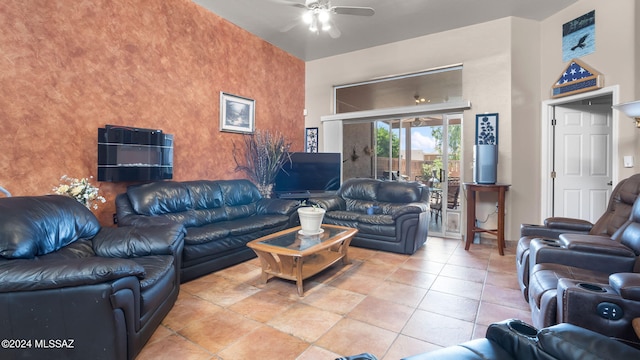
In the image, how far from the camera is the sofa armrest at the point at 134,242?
2.32 m

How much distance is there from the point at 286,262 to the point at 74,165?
7.96ft

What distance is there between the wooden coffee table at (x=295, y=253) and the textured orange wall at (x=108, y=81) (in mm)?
1930

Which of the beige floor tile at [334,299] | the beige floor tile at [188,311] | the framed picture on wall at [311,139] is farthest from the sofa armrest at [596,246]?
the framed picture on wall at [311,139]

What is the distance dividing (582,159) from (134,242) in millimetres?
5635

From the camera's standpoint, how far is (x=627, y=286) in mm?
1437

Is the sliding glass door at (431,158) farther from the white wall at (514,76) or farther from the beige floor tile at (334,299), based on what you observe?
the beige floor tile at (334,299)

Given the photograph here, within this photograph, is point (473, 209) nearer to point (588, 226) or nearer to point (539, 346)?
point (588, 226)

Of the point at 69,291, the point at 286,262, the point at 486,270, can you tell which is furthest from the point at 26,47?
the point at 486,270

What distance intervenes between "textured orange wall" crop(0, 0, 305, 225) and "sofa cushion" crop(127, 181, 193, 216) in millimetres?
338

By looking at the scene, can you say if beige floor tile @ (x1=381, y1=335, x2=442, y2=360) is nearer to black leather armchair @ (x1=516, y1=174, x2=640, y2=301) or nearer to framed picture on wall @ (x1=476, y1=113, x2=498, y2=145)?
black leather armchair @ (x1=516, y1=174, x2=640, y2=301)

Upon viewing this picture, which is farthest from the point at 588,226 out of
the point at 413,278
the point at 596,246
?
the point at 413,278

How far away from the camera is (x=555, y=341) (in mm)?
1074

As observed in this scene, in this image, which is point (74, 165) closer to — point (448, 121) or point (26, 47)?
point (26, 47)

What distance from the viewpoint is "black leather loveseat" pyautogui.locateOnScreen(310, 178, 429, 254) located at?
392cm
